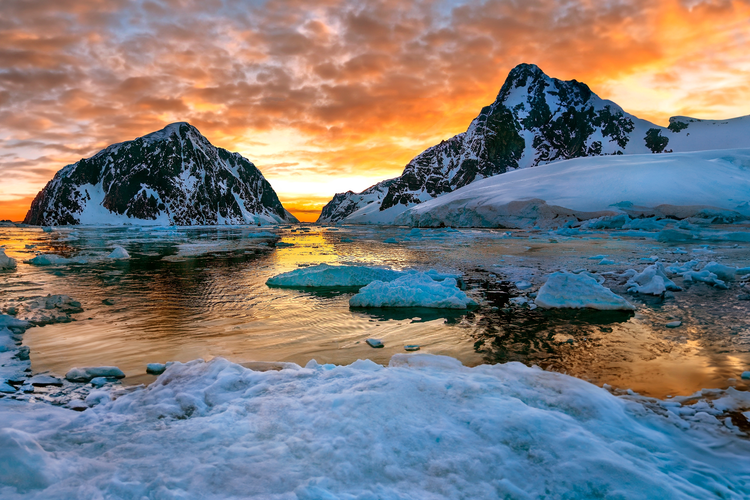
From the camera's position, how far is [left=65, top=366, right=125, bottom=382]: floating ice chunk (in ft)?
14.5

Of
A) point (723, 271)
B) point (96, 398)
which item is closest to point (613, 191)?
point (723, 271)

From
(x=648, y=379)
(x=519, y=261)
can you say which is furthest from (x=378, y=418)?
(x=519, y=261)

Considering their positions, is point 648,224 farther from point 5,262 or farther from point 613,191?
point 5,262

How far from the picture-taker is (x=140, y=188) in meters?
129

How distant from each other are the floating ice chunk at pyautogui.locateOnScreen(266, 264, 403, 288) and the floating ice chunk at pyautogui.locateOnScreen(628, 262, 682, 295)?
625 centimetres

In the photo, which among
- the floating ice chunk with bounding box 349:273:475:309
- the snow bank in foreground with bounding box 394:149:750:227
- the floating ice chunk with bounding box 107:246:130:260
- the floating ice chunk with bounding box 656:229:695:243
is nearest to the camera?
the floating ice chunk with bounding box 349:273:475:309

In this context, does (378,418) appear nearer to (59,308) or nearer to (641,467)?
(641,467)

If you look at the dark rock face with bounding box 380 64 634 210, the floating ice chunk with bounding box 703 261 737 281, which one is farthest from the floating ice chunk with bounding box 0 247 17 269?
the dark rock face with bounding box 380 64 634 210

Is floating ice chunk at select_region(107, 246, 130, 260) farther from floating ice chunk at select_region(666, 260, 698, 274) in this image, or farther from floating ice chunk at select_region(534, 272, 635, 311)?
floating ice chunk at select_region(666, 260, 698, 274)

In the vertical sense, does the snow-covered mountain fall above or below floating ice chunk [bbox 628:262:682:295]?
above

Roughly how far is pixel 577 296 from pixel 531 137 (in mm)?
181083

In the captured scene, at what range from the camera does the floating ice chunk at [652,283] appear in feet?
29.9

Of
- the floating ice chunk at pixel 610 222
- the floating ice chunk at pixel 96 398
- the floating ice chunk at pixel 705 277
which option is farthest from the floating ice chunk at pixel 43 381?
the floating ice chunk at pixel 610 222

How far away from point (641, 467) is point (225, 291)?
9.58 meters
